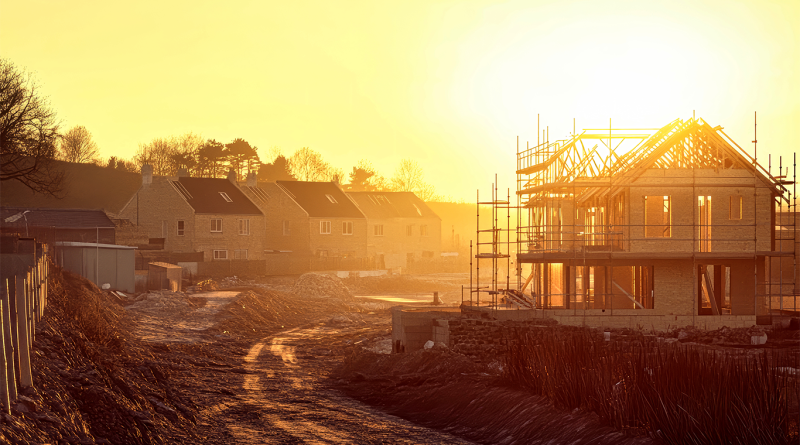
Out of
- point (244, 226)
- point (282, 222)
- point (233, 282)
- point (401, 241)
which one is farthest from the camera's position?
point (401, 241)

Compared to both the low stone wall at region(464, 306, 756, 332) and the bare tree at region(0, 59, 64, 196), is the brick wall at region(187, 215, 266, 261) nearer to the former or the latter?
the bare tree at region(0, 59, 64, 196)

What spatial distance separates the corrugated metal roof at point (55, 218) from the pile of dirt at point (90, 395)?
2566cm

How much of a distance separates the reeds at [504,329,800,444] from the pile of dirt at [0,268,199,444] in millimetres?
7820

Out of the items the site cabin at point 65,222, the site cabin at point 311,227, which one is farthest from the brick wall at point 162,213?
the site cabin at point 65,222

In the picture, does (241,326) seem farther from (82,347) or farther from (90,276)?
(82,347)

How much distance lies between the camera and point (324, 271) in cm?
6731

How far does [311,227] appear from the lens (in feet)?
230

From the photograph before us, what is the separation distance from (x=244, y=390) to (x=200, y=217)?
40806 mm

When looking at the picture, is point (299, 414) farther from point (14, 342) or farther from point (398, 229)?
point (398, 229)

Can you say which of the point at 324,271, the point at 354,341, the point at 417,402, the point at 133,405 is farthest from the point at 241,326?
the point at 324,271

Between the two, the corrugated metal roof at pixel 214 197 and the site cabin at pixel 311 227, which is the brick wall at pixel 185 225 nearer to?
the corrugated metal roof at pixel 214 197

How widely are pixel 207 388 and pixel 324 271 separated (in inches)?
1825

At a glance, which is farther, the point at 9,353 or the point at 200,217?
the point at 200,217

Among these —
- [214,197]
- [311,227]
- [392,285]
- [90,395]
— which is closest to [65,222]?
[214,197]
